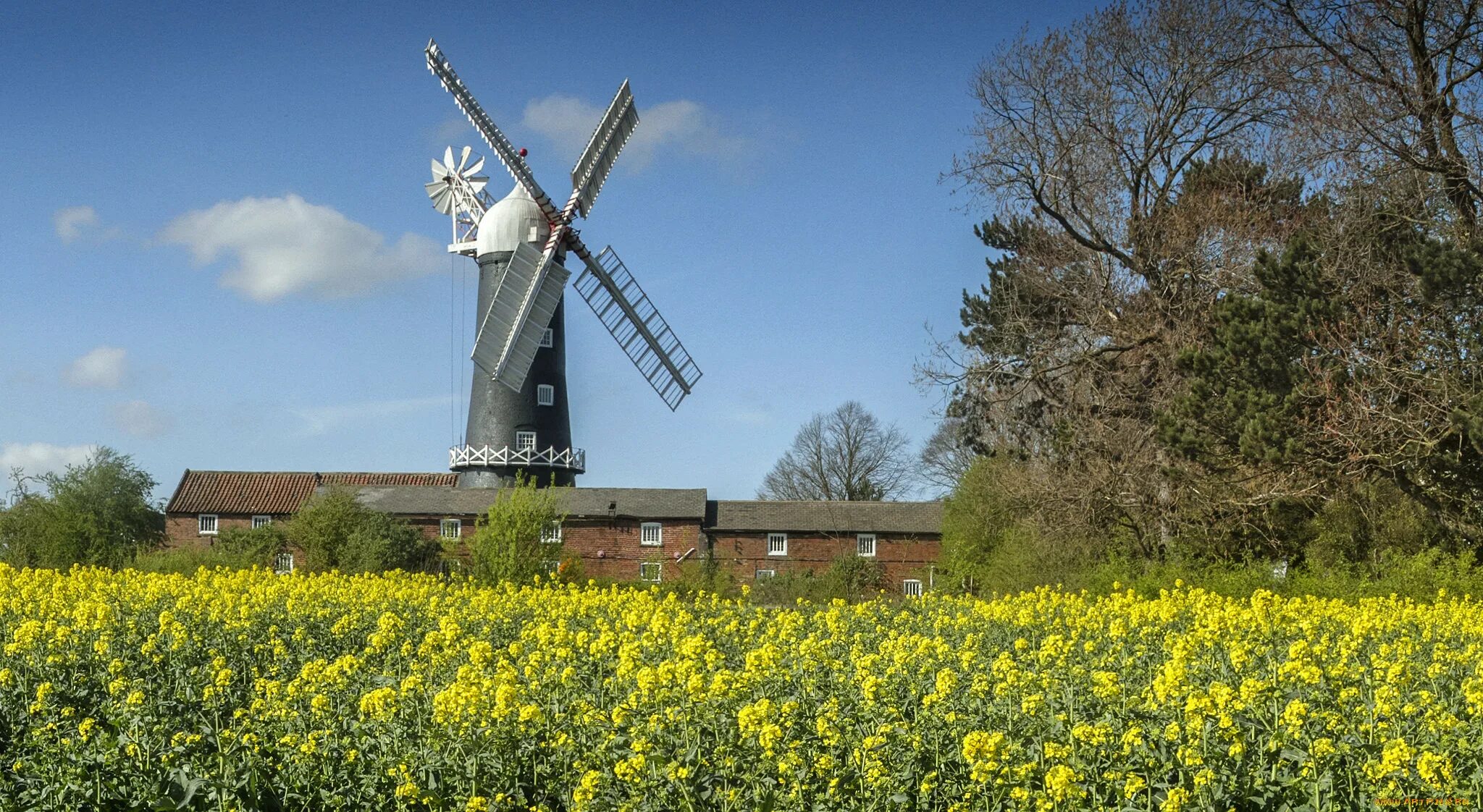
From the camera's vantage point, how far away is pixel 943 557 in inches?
1585

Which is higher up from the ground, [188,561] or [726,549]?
[726,549]

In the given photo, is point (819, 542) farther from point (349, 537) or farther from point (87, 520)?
point (87, 520)

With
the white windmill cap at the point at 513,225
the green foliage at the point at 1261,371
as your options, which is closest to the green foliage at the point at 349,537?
the white windmill cap at the point at 513,225

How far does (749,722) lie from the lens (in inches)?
237

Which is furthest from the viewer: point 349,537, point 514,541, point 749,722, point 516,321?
point 516,321

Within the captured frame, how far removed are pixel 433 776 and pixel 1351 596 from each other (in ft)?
54.0

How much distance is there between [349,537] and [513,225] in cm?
1033

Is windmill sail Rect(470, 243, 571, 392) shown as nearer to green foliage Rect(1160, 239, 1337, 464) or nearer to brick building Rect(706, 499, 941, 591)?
brick building Rect(706, 499, 941, 591)

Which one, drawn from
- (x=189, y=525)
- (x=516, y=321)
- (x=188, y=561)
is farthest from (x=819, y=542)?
(x=189, y=525)

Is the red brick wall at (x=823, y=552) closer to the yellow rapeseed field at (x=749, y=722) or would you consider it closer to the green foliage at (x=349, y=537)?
the green foliage at (x=349, y=537)

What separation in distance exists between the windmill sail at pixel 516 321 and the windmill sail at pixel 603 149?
2801 mm

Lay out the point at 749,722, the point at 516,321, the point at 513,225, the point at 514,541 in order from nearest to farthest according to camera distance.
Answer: the point at 749,722, the point at 514,541, the point at 516,321, the point at 513,225

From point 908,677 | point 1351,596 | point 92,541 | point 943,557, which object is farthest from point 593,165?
point 908,677

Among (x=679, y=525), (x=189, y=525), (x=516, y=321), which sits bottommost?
(x=679, y=525)
